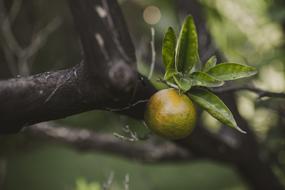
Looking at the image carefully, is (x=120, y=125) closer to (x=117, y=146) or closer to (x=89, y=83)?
(x=117, y=146)

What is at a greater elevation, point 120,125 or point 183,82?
point 183,82

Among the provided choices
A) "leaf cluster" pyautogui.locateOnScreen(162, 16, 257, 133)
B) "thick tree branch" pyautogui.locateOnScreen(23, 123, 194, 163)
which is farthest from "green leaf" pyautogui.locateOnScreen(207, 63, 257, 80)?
"thick tree branch" pyautogui.locateOnScreen(23, 123, 194, 163)

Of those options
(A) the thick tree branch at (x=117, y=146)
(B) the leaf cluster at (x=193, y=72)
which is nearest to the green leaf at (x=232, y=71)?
(B) the leaf cluster at (x=193, y=72)

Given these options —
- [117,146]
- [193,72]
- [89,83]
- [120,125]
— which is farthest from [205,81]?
[120,125]

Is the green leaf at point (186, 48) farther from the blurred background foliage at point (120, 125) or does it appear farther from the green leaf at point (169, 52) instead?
the blurred background foliage at point (120, 125)

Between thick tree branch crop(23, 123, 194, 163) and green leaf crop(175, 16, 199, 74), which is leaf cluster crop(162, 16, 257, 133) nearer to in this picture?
green leaf crop(175, 16, 199, 74)

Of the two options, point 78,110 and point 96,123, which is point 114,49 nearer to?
point 78,110
